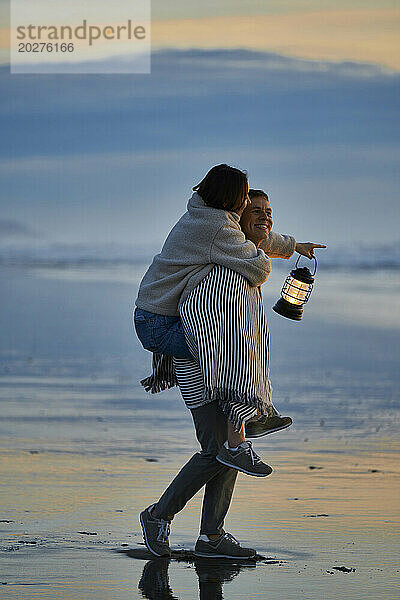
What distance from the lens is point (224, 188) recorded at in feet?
18.3

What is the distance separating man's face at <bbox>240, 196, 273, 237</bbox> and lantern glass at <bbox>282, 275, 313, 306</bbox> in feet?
1.14

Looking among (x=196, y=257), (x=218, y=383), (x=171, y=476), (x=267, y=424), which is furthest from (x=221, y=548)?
(x=171, y=476)

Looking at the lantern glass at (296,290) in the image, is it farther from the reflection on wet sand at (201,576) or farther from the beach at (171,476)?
the reflection on wet sand at (201,576)

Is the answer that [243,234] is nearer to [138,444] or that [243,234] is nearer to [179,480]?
[179,480]

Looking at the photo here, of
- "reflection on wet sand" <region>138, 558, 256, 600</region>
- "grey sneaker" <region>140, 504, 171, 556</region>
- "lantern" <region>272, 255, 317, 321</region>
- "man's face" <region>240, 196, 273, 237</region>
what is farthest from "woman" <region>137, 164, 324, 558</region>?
"lantern" <region>272, 255, 317, 321</region>

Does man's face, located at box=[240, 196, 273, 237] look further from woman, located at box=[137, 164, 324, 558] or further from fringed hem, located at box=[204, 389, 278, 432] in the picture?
fringed hem, located at box=[204, 389, 278, 432]

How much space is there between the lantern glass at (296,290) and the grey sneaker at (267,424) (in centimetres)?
76

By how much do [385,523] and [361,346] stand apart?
328 inches

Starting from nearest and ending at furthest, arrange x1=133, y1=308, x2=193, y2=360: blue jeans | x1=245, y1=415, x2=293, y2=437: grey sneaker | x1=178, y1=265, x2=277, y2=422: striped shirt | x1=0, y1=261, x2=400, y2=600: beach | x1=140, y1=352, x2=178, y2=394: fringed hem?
x1=0, y1=261, x2=400, y2=600: beach → x1=178, y1=265, x2=277, y2=422: striped shirt → x1=133, y1=308, x2=193, y2=360: blue jeans → x1=245, y1=415, x2=293, y2=437: grey sneaker → x1=140, y1=352, x2=178, y2=394: fringed hem

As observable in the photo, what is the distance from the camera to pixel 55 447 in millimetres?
8000

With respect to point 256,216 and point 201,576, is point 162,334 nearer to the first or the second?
point 256,216

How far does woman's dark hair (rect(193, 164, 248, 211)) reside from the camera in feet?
18.4

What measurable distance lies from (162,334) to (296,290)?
0.90m

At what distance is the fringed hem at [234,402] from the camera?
5480 mm
